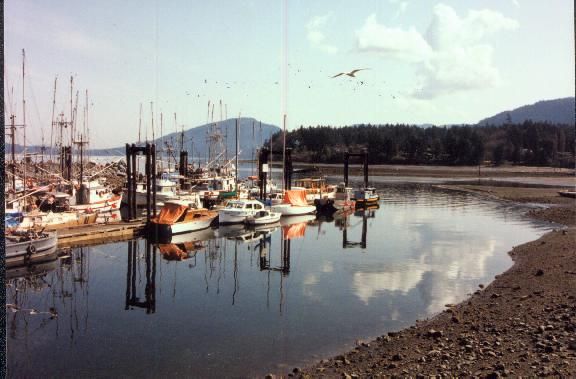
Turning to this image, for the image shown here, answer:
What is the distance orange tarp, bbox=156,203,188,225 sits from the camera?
45.3m

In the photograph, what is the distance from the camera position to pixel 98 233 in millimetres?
40938

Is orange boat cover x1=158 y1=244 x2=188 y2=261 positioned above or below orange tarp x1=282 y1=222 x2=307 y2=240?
below

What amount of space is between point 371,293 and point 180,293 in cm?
1029

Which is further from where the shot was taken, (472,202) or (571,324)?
(472,202)

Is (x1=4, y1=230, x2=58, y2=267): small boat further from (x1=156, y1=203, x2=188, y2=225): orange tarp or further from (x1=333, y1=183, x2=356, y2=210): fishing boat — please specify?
(x1=333, y1=183, x2=356, y2=210): fishing boat

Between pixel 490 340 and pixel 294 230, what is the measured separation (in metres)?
34.5

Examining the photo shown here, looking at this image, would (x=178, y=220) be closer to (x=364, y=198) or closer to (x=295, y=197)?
(x=295, y=197)

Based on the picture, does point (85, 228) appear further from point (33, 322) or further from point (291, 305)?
point (291, 305)

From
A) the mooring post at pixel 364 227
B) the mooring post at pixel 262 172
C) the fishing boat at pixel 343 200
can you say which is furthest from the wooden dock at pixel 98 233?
the fishing boat at pixel 343 200

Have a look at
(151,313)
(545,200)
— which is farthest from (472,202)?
(151,313)

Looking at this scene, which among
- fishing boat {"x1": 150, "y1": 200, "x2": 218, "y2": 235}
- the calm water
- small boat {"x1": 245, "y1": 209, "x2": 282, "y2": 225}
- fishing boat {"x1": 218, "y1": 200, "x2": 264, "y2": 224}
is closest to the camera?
the calm water

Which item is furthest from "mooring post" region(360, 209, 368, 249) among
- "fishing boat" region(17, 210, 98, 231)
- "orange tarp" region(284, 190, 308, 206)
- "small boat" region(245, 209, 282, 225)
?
"fishing boat" region(17, 210, 98, 231)

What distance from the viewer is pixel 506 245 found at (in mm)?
41562

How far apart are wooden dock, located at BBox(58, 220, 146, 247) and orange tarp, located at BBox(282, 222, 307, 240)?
1344 cm
